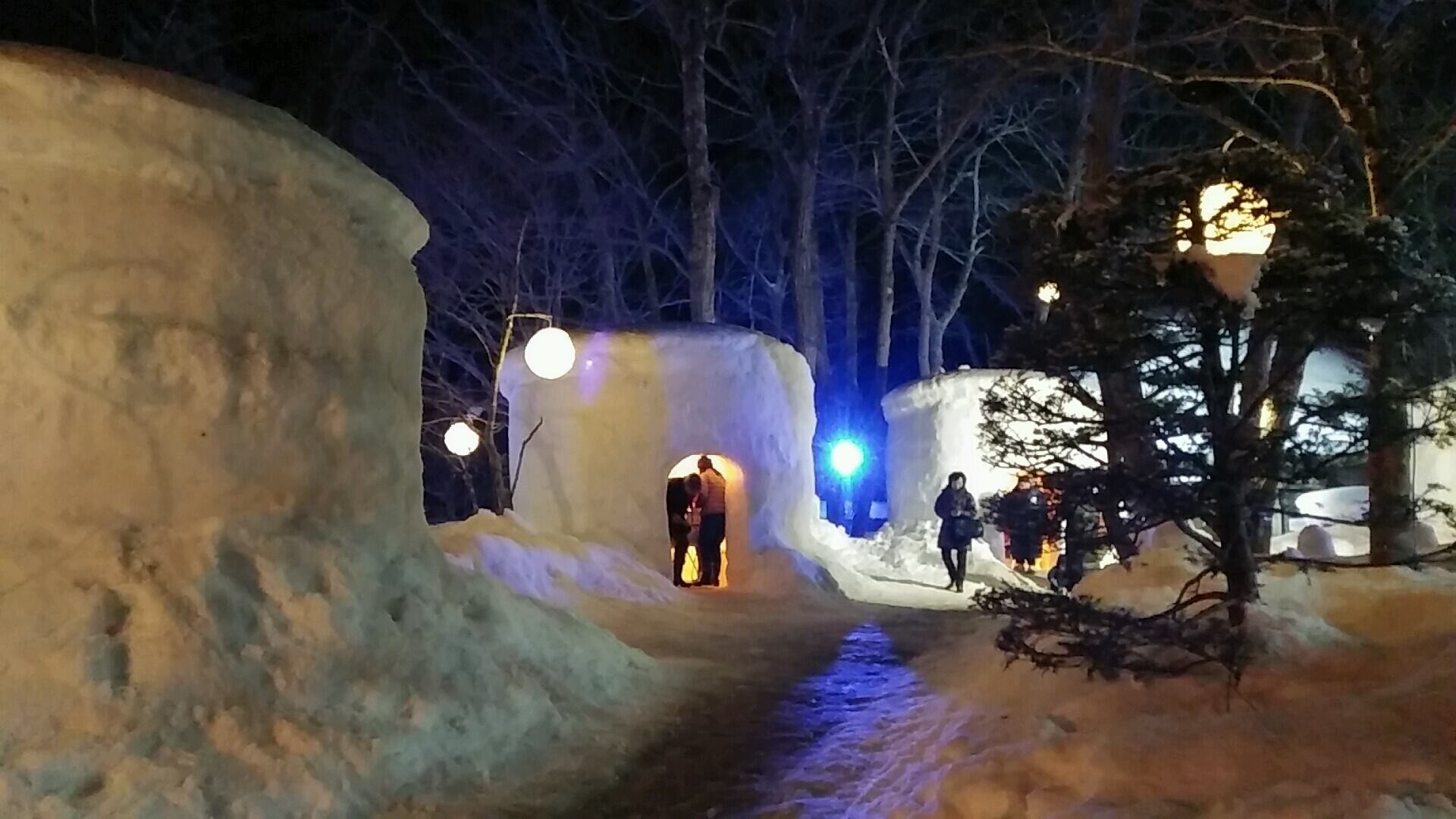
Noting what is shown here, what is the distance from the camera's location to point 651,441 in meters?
13.0

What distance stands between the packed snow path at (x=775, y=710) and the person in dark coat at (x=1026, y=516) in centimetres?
126

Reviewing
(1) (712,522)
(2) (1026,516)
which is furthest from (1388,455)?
(1) (712,522)

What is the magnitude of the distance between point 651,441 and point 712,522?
65.0 inches

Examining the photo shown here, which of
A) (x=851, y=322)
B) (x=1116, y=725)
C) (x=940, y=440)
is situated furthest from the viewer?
(x=851, y=322)

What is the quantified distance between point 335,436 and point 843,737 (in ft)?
11.3

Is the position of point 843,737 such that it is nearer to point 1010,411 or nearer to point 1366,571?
point 1010,411

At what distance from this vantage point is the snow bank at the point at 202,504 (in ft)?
14.6

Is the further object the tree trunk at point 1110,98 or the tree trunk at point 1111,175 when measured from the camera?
the tree trunk at point 1110,98

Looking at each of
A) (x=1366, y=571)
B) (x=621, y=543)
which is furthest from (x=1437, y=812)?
(x=621, y=543)

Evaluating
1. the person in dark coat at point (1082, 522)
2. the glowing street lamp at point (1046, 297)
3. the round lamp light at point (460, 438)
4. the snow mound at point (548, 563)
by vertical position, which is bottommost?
the snow mound at point (548, 563)

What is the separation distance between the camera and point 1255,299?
207 inches

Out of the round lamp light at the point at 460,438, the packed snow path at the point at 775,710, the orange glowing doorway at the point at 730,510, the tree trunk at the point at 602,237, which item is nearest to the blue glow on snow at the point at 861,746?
the packed snow path at the point at 775,710

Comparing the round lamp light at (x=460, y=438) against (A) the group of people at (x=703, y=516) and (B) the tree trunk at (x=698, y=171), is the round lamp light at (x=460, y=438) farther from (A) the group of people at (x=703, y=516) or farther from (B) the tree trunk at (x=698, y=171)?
(A) the group of people at (x=703, y=516)

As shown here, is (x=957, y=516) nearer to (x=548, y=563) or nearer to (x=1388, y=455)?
(x=548, y=563)
